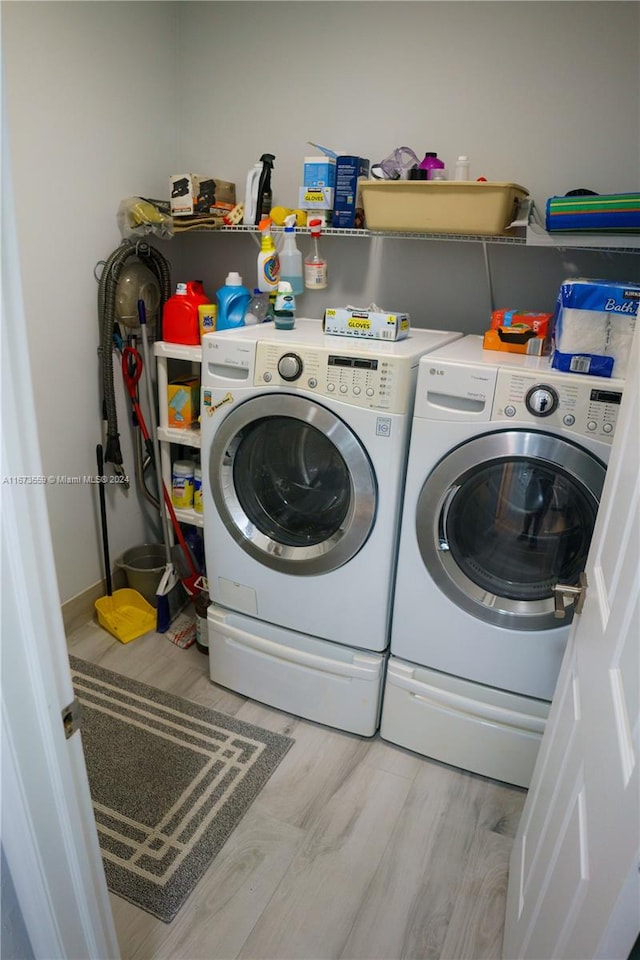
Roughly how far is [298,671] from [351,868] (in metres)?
0.56

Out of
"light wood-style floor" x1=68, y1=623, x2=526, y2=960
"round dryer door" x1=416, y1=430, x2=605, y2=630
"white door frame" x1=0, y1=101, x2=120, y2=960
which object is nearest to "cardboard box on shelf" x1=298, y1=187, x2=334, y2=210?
"round dryer door" x1=416, y1=430, x2=605, y2=630

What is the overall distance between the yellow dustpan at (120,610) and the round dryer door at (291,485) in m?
0.69

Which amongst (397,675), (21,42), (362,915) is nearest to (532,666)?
(397,675)

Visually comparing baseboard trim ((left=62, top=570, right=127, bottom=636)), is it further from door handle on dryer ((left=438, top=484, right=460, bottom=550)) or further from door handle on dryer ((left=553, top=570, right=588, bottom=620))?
door handle on dryer ((left=553, top=570, right=588, bottom=620))

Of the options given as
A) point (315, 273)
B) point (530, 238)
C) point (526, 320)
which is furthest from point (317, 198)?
point (526, 320)

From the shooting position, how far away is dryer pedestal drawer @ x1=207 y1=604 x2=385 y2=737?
1.87 meters

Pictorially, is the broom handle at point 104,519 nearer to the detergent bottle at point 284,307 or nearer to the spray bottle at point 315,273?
the detergent bottle at point 284,307

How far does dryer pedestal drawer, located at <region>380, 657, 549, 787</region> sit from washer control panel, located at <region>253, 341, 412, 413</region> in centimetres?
80

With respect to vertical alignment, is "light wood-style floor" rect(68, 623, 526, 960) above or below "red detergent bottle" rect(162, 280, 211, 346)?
below

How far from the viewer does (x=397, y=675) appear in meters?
1.83

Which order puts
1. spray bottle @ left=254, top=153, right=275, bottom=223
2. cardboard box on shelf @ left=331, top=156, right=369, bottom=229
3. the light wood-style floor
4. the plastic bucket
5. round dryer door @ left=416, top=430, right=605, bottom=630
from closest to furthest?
the light wood-style floor
round dryer door @ left=416, top=430, right=605, bottom=630
cardboard box on shelf @ left=331, top=156, right=369, bottom=229
spray bottle @ left=254, top=153, right=275, bottom=223
the plastic bucket

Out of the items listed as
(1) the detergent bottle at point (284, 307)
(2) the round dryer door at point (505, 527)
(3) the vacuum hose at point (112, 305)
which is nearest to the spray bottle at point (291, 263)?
(1) the detergent bottle at point (284, 307)

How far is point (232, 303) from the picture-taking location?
6.85ft

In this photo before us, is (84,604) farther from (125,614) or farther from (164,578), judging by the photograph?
(164,578)
